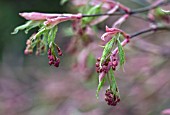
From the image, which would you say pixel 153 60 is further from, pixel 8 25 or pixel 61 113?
pixel 8 25

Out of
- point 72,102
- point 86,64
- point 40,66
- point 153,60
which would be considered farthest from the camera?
point 40,66

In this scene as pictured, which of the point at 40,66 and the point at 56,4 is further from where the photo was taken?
the point at 56,4

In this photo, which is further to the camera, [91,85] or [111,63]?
[91,85]

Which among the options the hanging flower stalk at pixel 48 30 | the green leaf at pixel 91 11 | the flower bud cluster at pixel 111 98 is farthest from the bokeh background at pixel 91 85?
the flower bud cluster at pixel 111 98

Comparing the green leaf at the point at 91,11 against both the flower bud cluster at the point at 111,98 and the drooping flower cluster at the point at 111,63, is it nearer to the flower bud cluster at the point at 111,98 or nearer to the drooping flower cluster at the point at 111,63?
the drooping flower cluster at the point at 111,63

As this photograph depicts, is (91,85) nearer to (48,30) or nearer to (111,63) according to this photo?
(48,30)

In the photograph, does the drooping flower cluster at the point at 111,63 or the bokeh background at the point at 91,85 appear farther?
the bokeh background at the point at 91,85

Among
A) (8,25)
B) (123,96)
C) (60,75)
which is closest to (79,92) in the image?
(123,96)

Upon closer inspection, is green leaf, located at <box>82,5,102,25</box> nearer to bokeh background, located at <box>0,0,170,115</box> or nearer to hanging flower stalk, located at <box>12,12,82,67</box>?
hanging flower stalk, located at <box>12,12,82,67</box>

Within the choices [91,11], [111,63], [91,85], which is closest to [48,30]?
[111,63]
